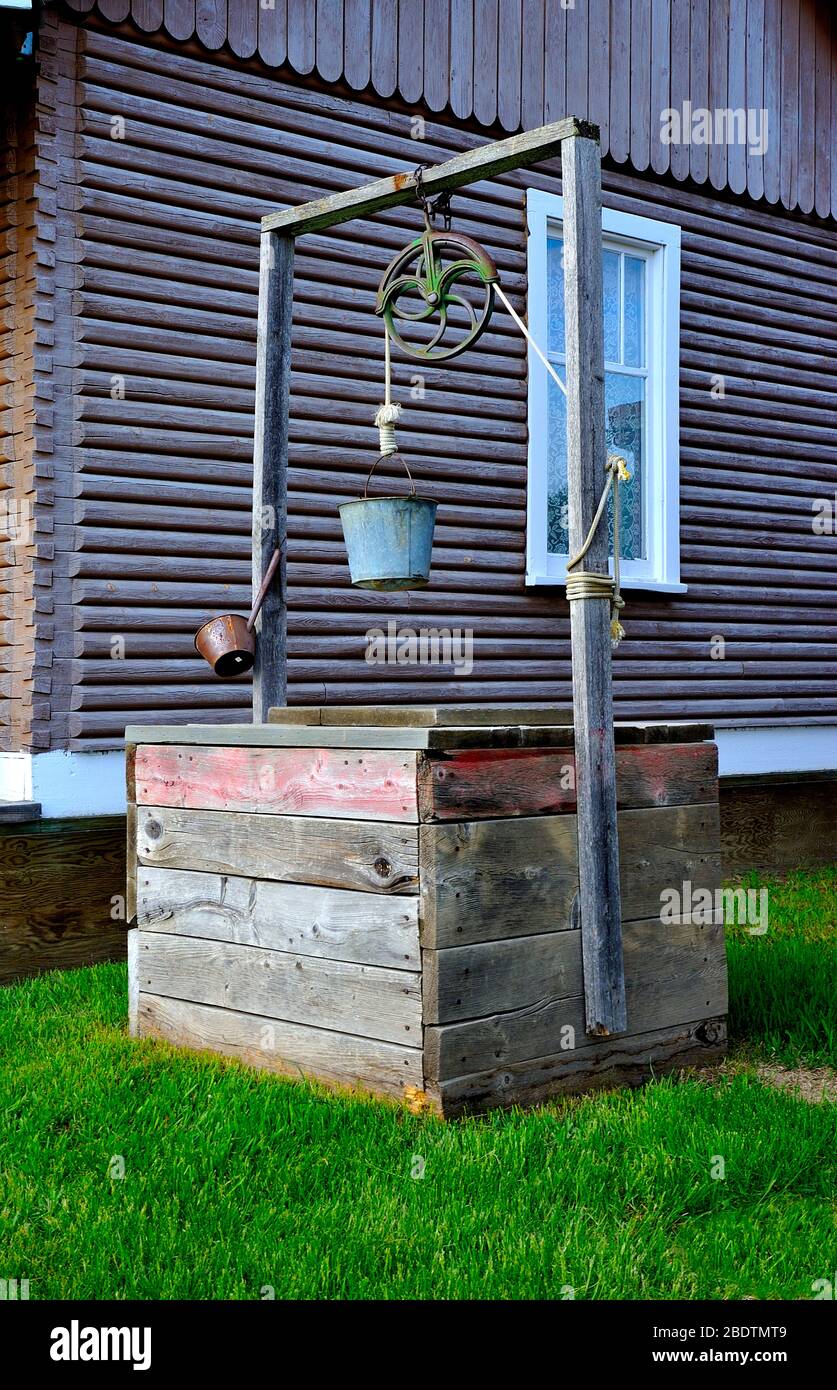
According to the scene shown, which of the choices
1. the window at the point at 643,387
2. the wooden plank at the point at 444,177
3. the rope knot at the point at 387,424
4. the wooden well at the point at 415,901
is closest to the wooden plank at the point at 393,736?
the wooden well at the point at 415,901

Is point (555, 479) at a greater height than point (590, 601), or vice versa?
point (555, 479)

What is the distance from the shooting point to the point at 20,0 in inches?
205

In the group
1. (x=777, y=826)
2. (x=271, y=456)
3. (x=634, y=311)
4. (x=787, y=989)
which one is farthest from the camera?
(x=777, y=826)

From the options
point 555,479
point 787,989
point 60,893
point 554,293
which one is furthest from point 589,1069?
point 554,293

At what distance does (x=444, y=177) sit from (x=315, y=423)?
2875 mm

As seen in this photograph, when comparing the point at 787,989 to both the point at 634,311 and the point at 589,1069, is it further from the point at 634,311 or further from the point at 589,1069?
the point at 634,311

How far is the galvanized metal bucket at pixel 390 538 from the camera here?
3.81 metres

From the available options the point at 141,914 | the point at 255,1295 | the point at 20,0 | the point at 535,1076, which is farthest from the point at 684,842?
the point at 20,0

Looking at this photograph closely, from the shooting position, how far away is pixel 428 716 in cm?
377

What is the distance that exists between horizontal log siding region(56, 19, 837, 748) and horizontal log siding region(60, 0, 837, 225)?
16cm

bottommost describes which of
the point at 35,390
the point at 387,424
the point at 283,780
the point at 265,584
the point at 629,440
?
the point at 283,780

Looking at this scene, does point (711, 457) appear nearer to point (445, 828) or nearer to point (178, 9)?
point (178, 9)

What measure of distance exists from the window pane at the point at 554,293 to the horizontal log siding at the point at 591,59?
2.17 feet

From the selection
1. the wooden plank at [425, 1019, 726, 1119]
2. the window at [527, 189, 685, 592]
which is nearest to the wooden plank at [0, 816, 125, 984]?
the wooden plank at [425, 1019, 726, 1119]
